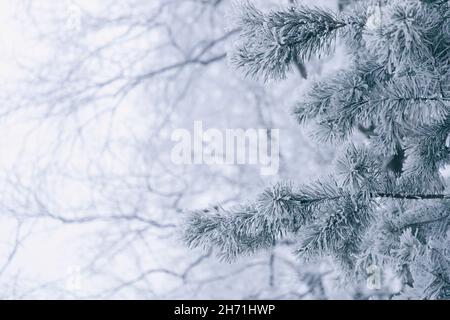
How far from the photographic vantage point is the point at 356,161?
947 millimetres

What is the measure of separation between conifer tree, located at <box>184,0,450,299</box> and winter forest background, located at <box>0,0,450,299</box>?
76.0 inches

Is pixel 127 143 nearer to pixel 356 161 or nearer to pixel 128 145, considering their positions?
pixel 128 145

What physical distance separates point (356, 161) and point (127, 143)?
2.54 metres

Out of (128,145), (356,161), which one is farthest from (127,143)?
(356,161)

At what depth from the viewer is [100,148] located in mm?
3289

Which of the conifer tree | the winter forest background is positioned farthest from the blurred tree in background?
the conifer tree

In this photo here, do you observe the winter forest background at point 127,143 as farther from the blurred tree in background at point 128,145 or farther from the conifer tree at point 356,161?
the conifer tree at point 356,161

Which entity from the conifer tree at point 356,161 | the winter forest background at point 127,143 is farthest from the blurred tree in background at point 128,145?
the conifer tree at point 356,161

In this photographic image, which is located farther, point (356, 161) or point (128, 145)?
point (128, 145)

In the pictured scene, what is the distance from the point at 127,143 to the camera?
3.32m

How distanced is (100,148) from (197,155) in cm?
65

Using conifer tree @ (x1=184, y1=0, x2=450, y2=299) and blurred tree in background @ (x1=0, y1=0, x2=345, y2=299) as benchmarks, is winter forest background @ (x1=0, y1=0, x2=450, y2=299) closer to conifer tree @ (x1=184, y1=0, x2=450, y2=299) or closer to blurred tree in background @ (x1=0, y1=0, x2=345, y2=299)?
blurred tree in background @ (x1=0, y1=0, x2=345, y2=299)

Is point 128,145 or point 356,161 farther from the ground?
point 128,145

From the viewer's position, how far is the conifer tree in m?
0.91
